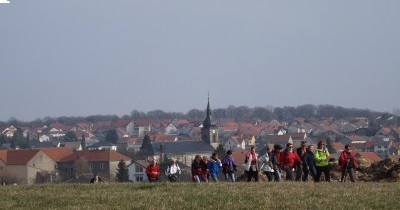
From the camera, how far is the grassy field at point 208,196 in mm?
18266

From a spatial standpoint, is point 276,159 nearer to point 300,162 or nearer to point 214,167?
point 300,162

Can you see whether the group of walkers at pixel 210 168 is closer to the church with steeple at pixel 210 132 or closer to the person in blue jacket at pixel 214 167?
the person in blue jacket at pixel 214 167

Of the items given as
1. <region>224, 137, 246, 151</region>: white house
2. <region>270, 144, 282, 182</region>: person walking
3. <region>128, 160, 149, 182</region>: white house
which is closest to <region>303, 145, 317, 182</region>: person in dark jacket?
<region>270, 144, 282, 182</region>: person walking

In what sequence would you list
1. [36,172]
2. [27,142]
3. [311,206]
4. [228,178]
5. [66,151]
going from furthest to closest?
1. [27,142]
2. [66,151]
3. [36,172]
4. [228,178]
5. [311,206]

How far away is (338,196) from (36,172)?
8869 cm

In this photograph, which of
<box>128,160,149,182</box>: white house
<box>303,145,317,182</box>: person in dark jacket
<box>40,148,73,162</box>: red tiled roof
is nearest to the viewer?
<box>303,145,317,182</box>: person in dark jacket

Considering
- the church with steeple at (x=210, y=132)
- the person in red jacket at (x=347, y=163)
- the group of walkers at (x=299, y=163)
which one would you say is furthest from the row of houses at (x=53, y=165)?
the person in red jacket at (x=347, y=163)

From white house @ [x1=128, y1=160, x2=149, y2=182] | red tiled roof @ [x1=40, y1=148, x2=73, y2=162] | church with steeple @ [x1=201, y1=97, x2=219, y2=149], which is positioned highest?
church with steeple @ [x1=201, y1=97, x2=219, y2=149]

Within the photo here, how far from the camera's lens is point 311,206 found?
17.8m

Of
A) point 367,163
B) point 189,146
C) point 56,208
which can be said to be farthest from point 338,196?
point 189,146

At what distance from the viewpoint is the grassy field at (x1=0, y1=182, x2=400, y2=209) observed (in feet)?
59.9

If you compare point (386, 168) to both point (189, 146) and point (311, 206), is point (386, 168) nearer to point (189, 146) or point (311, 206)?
point (311, 206)

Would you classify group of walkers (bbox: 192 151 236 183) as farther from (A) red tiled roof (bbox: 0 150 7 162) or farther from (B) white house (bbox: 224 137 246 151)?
(B) white house (bbox: 224 137 246 151)

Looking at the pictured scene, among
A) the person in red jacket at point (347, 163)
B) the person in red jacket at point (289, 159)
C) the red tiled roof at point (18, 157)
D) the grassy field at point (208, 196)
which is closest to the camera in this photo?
the grassy field at point (208, 196)
